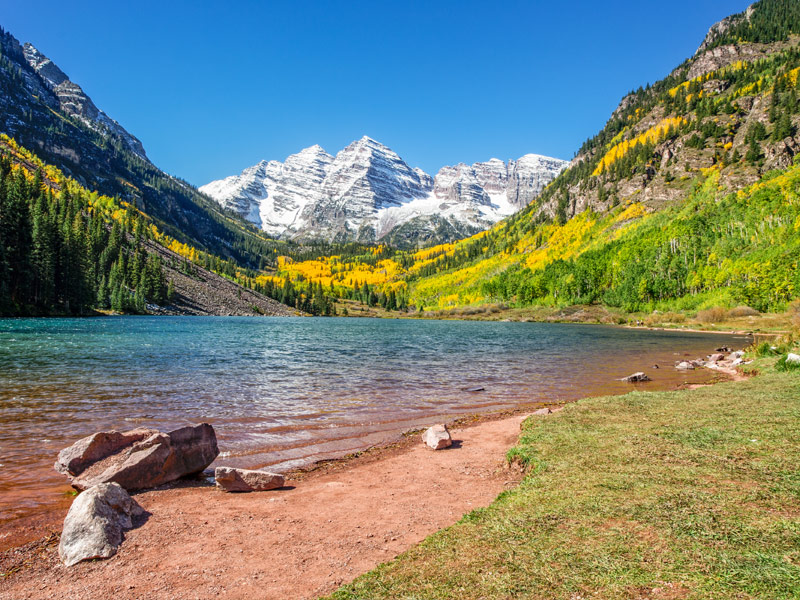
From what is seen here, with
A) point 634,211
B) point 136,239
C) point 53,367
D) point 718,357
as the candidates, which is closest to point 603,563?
point 53,367

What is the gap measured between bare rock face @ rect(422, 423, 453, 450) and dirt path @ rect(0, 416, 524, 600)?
1.89 m

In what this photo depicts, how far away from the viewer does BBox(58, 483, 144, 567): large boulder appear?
25.7ft

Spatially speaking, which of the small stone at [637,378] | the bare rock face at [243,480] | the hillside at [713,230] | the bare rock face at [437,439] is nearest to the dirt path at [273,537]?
the bare rock face at [243,480]

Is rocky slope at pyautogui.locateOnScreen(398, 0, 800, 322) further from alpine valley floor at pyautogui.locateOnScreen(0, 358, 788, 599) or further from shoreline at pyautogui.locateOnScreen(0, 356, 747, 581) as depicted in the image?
alpine valley floor at pyautogui.locateOnScreen(0, 358, 788, 599)

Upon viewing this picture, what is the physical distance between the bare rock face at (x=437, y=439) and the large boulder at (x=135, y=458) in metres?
8.06

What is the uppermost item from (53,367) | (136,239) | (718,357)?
(136,239)

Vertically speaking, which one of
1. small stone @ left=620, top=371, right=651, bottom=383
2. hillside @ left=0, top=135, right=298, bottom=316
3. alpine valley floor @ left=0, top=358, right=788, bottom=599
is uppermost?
hillside @ left=0, top=135, right=298, bottom=316

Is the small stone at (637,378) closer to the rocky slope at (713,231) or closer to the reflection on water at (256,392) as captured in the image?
the reflection on water at (256,392)

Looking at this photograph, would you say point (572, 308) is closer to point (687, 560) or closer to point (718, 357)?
point (718, 357)

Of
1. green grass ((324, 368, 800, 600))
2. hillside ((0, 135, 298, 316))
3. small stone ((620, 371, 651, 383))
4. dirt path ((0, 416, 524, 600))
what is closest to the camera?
green grass ((324, 368, 800, 600))

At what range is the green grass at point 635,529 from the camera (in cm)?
559

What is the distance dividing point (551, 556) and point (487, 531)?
1.50 meters

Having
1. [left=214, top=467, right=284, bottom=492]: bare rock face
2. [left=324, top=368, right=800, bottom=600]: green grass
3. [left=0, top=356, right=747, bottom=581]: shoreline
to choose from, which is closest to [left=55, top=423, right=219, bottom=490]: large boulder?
[left=0, top=356, right=747, bottom=581]: shoreline

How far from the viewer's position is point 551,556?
21.1 ft
